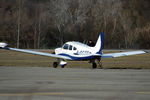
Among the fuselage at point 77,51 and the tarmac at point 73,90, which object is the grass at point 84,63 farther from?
the tarmac at point 73,90

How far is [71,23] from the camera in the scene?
239 feet

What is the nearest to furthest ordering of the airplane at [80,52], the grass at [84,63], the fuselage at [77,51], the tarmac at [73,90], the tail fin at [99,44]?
1. the tarmac at [73,90]
2. the tail fin at [99,44]
3. the airplane at [80,52]
4. the fuselage at [77,51]
5. the grass at [84,63]

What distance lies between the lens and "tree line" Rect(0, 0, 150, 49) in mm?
71250

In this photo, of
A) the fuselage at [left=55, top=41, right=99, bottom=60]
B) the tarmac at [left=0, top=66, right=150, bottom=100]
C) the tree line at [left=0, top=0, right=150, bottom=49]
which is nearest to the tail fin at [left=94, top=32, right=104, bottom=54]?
the fuselage at [left=55, top=41, right=99, bottom=60]

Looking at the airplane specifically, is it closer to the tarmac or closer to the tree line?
the tarmac

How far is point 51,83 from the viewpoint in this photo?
1468 centimetres

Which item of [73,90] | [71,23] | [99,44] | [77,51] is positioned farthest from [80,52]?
[71,23]

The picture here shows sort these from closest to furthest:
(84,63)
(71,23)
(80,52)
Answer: (80,52) < (84,63) < (71,23)

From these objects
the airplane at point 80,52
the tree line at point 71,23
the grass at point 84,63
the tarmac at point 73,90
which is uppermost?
the tree line at point 71,23

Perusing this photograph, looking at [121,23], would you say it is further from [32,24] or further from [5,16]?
[5,16]

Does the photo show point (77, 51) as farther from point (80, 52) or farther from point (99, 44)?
point (99, 44)

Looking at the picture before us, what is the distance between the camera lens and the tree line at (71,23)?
234 feet

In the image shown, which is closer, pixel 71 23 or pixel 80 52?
pixel 80 52

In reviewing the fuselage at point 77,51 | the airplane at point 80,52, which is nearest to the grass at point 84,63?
the airplane at point 80,52
